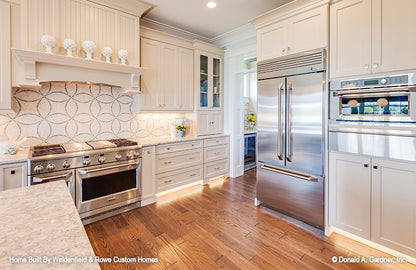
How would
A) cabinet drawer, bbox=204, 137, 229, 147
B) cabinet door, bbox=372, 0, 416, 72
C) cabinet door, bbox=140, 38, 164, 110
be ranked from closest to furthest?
cabinet door, bbox=372, 0, 416, 72
cabinet door, bbox=140, 38, 164, 110
cabinet drawer, bbox=204, 137, 229, 147

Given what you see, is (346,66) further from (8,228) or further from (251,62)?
(8,228)

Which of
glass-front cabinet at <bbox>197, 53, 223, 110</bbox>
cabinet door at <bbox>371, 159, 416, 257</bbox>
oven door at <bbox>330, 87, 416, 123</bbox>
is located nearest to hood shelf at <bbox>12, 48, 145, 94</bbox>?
glass-front cabinet at <bbox>197, 53, 223, 110</bbox>

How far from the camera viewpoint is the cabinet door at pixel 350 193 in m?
2.10

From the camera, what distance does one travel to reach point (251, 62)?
4168 millimetres

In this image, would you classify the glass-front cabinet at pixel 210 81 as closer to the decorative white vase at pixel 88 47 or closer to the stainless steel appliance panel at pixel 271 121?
the stainless steel appliance panel at pixel 271 121

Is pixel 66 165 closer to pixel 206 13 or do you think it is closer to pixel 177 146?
pixel 177 146

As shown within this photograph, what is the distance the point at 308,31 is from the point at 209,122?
2334mm

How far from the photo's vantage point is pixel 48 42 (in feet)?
7.50

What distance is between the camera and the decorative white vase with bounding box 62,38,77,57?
2.40 meters

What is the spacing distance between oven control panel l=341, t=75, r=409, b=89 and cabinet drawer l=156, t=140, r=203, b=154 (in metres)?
2.40

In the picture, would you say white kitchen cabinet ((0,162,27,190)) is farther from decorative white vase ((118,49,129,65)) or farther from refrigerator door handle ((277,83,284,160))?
refrigerator door handle ((277,83,284,160))

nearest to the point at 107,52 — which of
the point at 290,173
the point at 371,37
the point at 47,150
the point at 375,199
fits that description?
the point at 47,150

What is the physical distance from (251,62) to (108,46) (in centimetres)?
265

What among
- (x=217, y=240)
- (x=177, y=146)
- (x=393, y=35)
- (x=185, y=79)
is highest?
(x=185, y=79)
